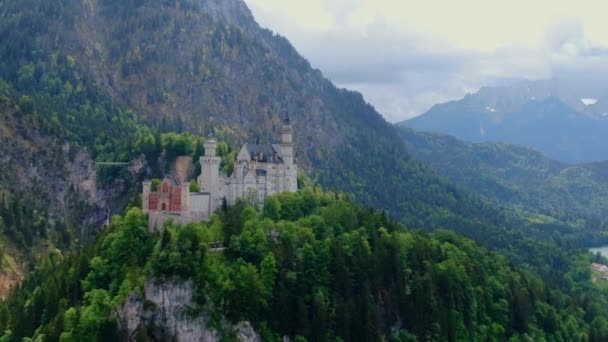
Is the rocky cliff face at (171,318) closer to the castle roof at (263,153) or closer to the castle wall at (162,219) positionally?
the castle wall at (162,219)

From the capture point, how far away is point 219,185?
14062 centimetres

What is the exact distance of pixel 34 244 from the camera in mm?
182750

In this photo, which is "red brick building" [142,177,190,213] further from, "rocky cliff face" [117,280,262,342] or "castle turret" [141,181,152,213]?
"rocky cliff face" [117,280,262,342]

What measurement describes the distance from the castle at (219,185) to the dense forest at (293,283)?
3.16m

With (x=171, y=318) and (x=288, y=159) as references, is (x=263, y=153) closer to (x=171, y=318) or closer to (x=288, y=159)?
(x=288, y=159)

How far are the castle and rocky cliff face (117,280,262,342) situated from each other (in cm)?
1550

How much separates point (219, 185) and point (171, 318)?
1213 inches

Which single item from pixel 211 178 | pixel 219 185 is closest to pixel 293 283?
pixel 219 185

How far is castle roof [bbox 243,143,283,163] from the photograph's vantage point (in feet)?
499

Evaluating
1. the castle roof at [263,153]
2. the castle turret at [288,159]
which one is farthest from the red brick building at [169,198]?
the castle turret at [288,159]

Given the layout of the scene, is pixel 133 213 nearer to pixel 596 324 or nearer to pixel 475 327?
pixel 475 327

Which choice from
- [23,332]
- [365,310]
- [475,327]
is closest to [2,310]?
[23,332]

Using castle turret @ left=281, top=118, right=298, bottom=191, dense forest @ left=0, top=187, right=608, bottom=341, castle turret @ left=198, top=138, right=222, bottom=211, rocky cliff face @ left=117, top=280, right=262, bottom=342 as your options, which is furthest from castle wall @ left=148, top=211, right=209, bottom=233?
castle turret @ left=281, top=118, right=298, bottom=191

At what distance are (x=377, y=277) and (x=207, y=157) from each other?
3623 cm
